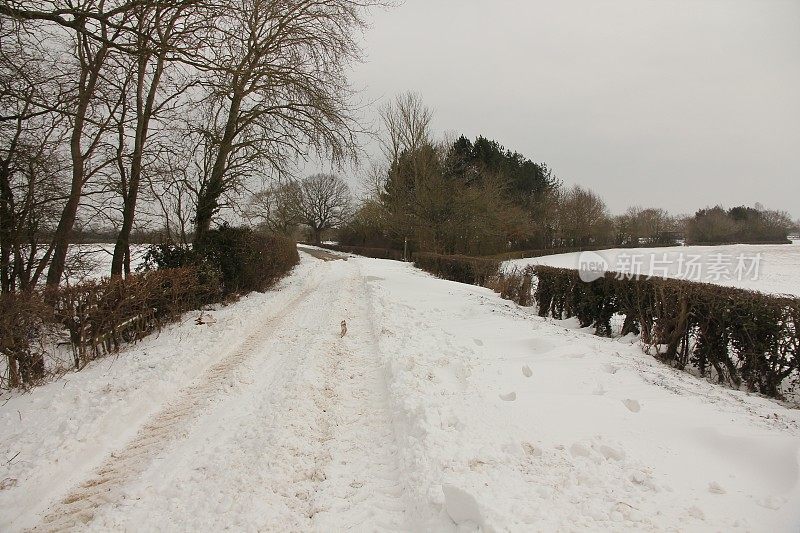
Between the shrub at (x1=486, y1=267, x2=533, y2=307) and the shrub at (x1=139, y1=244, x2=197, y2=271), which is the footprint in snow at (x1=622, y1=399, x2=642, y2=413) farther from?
the shrub at (x1=139, y1=244, x2=197, y2=271)

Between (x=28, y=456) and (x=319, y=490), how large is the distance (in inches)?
95.4

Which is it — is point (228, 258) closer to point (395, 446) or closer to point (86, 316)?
point (86, 316)

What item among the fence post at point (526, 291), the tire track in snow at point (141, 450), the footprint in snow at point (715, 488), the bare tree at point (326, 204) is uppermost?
the bare tree at point (326, 204)

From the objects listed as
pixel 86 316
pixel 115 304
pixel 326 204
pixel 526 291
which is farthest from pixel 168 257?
pixel 326 204

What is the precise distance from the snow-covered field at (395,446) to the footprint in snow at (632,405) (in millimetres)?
35

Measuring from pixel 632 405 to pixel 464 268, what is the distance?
13.7 meters

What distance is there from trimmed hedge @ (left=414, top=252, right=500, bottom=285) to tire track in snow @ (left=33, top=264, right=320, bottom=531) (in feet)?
37.2

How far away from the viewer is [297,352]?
20.0 ft

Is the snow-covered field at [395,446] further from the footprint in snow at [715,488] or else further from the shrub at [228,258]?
the shrub at [228,258]

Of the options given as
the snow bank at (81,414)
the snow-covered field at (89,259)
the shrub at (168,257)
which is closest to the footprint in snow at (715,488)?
the snow bank at (81,414)

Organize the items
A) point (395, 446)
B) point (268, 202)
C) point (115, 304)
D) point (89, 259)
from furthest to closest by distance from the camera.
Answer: point (268, 202) → point (89, 259) → point (115, 304) → point (395, 446)

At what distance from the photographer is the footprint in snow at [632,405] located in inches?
→ 158

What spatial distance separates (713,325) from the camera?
5320 mm

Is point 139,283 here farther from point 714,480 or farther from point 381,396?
point 714,480
